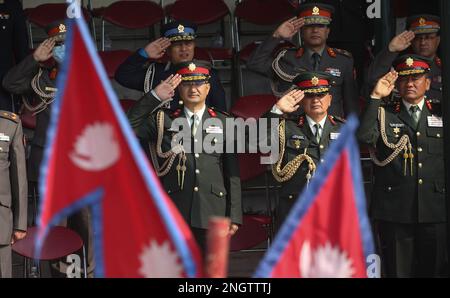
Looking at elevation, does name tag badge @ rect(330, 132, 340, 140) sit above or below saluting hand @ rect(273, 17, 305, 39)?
below

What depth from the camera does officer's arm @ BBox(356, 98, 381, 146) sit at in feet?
24.7

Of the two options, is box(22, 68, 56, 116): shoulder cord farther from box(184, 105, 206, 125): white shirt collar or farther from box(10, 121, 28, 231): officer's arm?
box(184, 105, 206, 125): white shirt collar

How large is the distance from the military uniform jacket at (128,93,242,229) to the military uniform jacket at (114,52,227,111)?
1.76 ft

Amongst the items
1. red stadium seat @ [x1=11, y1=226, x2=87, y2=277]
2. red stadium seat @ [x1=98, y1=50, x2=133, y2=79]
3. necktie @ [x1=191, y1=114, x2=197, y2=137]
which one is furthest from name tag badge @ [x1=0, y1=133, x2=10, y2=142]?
red stadium seat @ [x1=98, y1=50, x2=133, y2=79]

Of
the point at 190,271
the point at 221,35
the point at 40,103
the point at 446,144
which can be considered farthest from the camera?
the point at 221,35

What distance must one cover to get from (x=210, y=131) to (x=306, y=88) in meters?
0.66

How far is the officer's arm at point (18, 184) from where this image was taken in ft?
25.4

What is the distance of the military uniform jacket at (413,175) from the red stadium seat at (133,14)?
281 cm

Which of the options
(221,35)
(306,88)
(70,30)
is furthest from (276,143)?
(70,30)

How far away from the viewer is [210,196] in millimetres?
7586

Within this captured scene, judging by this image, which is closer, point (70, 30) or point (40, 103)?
point (70, 30)

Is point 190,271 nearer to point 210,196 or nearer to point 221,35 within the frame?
point 210,196

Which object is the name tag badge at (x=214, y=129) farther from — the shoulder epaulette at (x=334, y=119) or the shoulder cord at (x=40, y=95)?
the shoulder cord at (x=40, y=95)

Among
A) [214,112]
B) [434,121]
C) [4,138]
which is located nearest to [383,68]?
[434,121]
